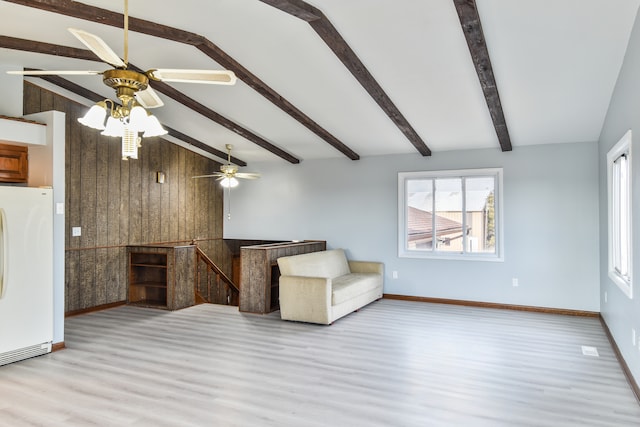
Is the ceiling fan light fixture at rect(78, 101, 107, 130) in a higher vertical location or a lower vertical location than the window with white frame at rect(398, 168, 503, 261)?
higher

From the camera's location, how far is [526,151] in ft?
21.3

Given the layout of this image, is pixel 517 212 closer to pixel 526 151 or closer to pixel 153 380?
pixel 526 151

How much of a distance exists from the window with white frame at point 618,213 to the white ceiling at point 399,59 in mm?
785

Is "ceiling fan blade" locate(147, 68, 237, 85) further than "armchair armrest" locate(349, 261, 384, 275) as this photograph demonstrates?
No

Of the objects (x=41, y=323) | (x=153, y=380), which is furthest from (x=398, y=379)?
(x=41, y=323)

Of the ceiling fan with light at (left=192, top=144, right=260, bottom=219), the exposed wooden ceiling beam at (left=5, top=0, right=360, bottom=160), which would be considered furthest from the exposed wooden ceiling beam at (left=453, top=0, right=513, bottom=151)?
the ceiling fan with light at (left=192, top=144, right=260, bottom=219)

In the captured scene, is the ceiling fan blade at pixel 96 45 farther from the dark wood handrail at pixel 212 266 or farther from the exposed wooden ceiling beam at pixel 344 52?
the dark wood handrail at pixel 212 266

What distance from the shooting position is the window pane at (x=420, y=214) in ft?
23.3

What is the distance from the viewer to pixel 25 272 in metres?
4.29

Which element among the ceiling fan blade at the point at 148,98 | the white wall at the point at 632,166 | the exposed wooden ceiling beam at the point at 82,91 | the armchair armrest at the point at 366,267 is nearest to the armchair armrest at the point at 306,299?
the armchair armrest at the point at 366,267

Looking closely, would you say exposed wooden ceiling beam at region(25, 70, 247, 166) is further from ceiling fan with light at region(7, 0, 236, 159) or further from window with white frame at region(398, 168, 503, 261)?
window with white frame at region(398, 168, 503, 261)

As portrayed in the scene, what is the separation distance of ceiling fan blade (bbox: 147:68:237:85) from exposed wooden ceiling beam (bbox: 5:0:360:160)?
3.57 ft

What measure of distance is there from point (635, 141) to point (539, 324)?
2.96 metres

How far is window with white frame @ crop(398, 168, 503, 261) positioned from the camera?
6.68 meters
